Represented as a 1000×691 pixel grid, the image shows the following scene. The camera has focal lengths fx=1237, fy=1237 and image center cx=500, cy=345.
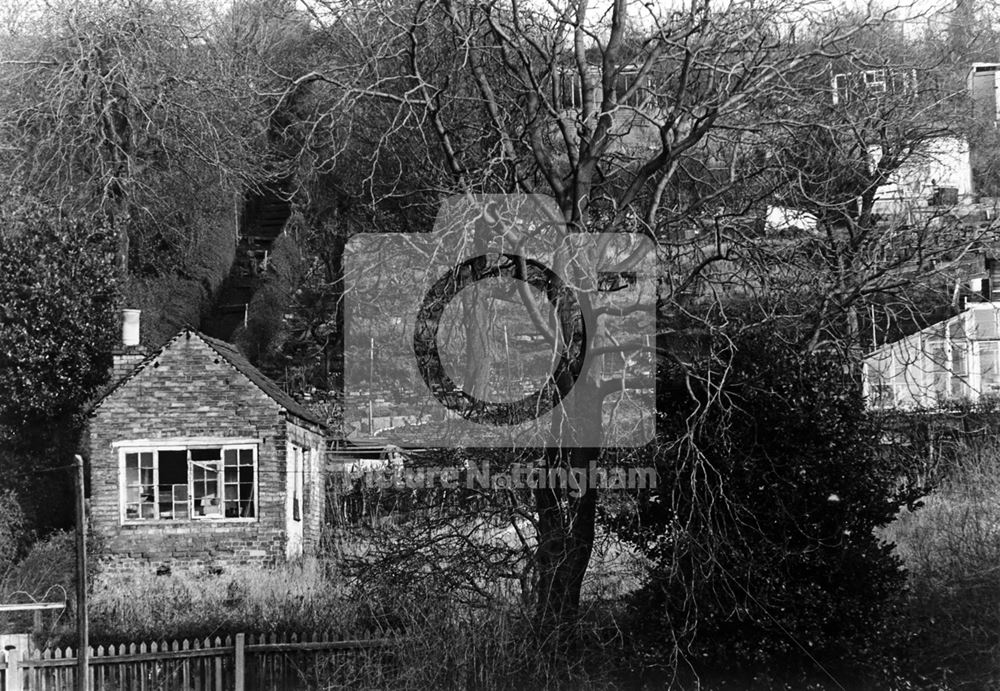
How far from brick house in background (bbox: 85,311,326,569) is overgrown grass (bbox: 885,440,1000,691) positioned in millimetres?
8945

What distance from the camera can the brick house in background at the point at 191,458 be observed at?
60.3ft

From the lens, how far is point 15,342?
20.5 metres

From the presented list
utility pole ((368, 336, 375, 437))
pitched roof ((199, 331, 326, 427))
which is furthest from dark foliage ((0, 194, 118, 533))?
utility pole ((368, 336, 375, 437))

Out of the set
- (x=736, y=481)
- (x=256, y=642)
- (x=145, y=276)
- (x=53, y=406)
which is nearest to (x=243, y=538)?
(x=53, y=406)

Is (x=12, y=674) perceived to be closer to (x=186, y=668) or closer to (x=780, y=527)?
(x=186, y=668)

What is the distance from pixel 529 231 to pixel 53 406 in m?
12.8

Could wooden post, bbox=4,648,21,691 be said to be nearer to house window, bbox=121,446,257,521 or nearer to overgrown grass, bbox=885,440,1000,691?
house window, bbox=121,446,257,521

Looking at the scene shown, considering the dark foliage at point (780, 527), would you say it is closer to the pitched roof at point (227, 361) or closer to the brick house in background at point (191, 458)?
the brick house in background at point (191, 458)

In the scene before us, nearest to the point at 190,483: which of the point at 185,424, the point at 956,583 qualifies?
the point at 185,424

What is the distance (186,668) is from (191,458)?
728 centimetres

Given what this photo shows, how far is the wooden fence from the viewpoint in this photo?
1148 centimetres

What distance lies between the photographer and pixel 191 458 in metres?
18.6

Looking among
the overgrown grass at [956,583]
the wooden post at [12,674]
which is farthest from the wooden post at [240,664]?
the overgrown grass at [956,583]

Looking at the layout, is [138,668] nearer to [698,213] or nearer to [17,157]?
[698,213]
